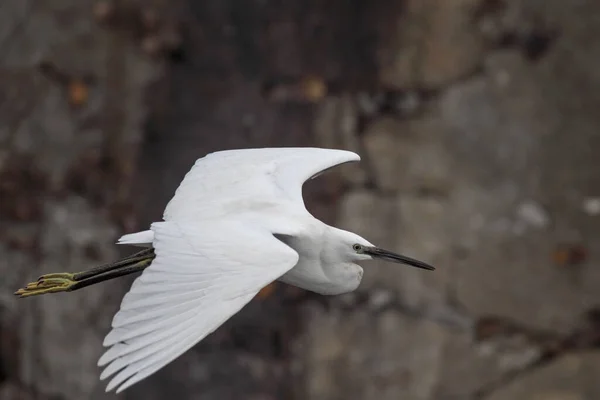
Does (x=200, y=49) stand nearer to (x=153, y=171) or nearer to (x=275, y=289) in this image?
(x=153, y=171)

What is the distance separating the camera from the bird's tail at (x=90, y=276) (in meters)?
1.92

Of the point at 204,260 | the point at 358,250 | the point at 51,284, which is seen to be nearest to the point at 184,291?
the point at 204,260

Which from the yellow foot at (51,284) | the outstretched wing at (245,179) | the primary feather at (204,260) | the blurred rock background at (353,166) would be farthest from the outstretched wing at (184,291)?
the blurred rock background at (353,166)

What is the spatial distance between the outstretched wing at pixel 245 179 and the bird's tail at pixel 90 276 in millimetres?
113

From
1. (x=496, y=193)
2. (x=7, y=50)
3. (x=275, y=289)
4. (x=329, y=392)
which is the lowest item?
(x=329, y=392)

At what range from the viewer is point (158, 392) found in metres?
2.98

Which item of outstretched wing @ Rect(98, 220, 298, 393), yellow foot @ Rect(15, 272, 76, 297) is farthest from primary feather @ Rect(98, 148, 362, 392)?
yellow foot @ Rect(15, 272, 76, 297)

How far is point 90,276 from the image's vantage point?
1.98 m

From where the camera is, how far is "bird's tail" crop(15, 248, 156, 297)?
6.31 ft

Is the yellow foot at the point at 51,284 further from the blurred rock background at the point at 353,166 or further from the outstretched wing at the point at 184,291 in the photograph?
the blurred rock background at the point at 353,166

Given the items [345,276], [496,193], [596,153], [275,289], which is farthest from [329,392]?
[345,276]

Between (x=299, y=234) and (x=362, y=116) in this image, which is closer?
(x=299, y=234)

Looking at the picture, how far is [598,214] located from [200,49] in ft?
3.58

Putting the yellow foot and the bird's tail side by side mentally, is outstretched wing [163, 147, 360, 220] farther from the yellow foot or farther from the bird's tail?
the yellow foot
